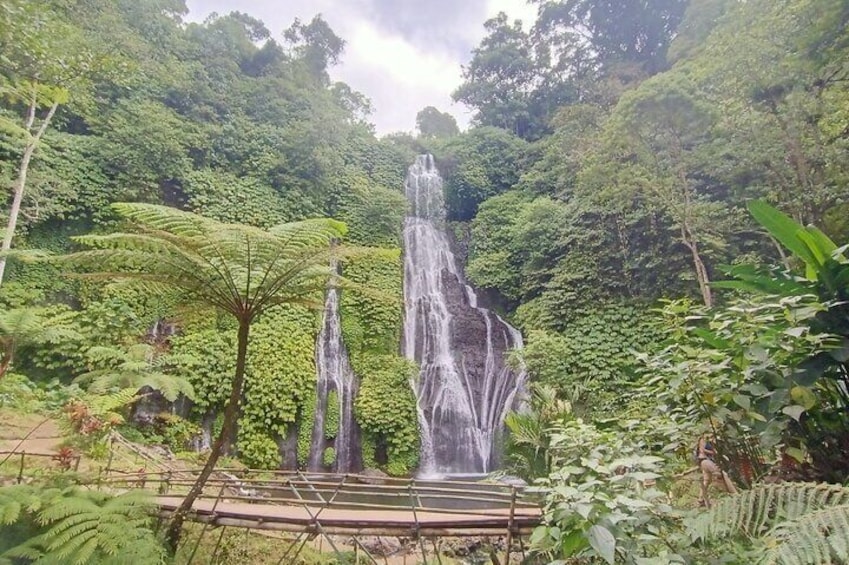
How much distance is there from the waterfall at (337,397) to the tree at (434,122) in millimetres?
18697

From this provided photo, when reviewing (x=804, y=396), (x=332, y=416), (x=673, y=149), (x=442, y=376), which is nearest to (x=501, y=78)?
(x=673, y=149)

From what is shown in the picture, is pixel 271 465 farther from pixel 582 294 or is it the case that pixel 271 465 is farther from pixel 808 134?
pixel 808 134

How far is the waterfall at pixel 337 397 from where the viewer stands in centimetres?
873

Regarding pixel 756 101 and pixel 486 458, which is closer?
pixel 756 101

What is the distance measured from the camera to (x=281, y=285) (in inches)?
113

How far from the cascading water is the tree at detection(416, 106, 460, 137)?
544 inches

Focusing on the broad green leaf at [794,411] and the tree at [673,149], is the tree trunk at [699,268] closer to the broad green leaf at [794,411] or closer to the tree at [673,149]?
the tree at [673,149]

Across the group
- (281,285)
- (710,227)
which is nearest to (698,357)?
(281,285)

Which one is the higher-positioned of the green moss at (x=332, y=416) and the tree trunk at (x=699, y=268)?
the tree trunk at (x=699, y=268)

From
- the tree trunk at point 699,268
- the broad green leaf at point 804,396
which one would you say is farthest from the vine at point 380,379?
the broad green leaf at point 804,396

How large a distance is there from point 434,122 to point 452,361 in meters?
19.7

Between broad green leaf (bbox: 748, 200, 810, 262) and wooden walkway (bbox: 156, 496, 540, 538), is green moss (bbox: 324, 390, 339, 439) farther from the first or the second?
broad green leaf (bbox: 748, 200, 810, 262)

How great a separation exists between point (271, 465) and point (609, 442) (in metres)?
7.59

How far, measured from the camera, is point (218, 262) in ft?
9.41
